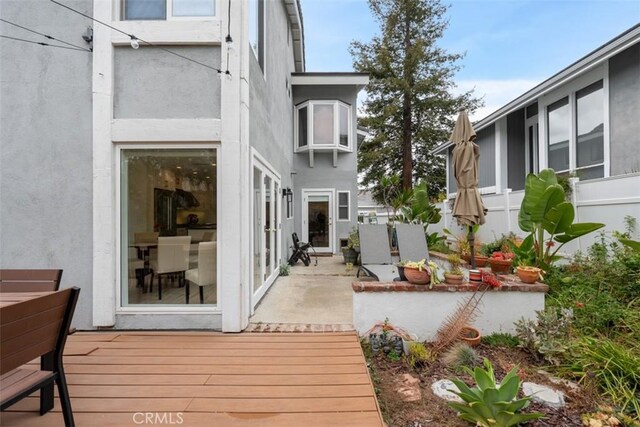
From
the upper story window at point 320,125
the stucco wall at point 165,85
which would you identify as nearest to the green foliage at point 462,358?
→ the stucco wall at point 165,85

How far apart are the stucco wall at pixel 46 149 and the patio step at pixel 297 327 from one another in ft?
7.07

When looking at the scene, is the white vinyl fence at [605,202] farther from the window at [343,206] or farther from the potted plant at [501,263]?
the window at [343,206]

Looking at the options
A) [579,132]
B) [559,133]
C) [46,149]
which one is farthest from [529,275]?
[559,133]

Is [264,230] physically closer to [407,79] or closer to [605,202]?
[605,202]

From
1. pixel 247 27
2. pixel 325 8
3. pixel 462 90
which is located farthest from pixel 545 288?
pixel 462 90

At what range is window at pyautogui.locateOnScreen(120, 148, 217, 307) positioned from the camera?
3912 millimetres

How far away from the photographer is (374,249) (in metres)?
6.84

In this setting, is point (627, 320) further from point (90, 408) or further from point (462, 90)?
point (462, 90)

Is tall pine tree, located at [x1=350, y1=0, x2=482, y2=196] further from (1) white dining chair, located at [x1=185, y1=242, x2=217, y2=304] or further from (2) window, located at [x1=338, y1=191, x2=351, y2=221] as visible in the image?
(1) white dining chair, located at [x1=185, y1=242, x2=217, y2=304]

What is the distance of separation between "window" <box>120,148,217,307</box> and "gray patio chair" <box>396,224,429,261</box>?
4.24 meters

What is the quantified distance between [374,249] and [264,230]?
268 centimetres

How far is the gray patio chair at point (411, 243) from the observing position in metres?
6.57

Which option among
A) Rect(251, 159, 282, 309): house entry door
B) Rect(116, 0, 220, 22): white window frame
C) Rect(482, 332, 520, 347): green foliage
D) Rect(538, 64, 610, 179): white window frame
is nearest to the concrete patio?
Rect(251, 159, 282, 309): house entry door

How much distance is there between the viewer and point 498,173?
1075 cm
